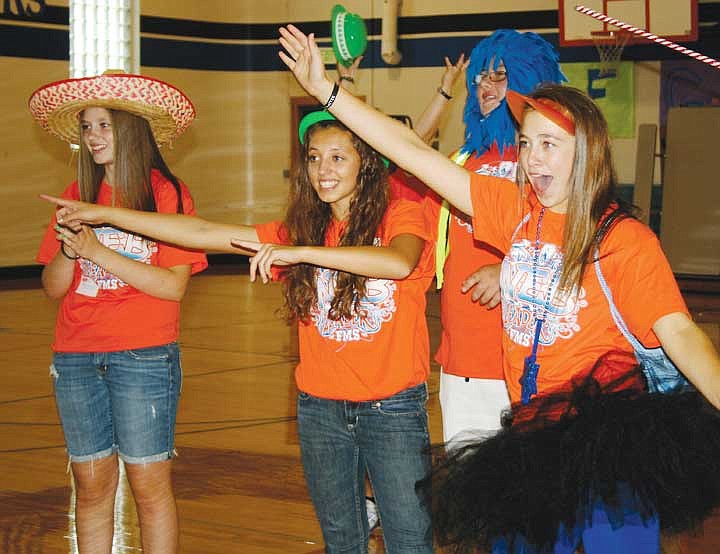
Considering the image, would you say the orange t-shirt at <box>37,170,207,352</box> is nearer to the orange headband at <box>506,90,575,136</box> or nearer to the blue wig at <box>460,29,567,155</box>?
the blue wig at <box>460,29,567,155</box>

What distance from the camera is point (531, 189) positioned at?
2.57 m

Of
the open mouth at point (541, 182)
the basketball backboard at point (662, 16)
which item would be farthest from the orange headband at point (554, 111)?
the basketball backboard at point (662, 16)

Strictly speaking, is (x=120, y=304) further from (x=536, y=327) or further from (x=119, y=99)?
(x=536, y=327)

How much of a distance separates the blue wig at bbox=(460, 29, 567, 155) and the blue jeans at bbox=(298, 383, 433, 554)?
3.39 feet

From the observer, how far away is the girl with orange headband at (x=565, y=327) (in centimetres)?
220

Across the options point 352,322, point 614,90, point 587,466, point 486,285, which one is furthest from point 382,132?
point 614,90

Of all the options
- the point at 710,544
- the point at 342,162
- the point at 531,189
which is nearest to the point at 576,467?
the point at 531,189

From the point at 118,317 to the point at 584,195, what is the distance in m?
1.54

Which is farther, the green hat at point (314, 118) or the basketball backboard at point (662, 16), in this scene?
the basketball backboard at point (662, 16)

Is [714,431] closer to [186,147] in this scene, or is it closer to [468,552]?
[468,552]

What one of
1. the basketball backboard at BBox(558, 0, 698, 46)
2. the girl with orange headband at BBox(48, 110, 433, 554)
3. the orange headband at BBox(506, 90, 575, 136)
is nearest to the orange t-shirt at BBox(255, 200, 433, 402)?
the girl with orange headband at BBox(48, 110, 433, 554)

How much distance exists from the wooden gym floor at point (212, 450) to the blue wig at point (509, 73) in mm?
1387

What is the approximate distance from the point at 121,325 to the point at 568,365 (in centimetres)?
146

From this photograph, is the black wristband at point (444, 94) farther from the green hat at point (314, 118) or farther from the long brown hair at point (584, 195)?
the long brown hair at point (584, 195)
